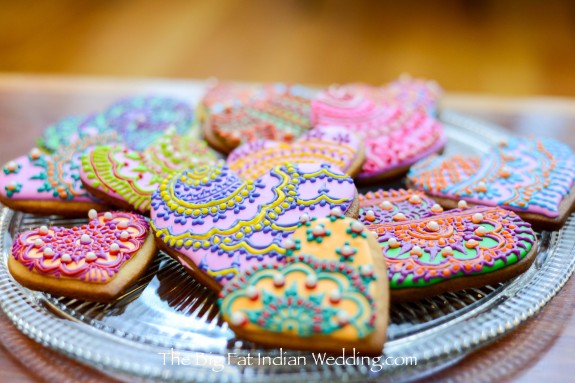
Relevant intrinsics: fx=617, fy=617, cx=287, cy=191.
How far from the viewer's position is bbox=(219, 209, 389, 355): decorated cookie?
→ 94cm

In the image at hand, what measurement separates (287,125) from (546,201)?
70 cm

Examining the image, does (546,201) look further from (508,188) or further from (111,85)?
(111,85)

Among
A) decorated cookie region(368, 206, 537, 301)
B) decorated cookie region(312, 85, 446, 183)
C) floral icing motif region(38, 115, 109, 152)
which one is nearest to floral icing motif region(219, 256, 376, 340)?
decorated cookie region(368, 206, 537, 301)

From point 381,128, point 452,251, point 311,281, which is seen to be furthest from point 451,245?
point 381,128

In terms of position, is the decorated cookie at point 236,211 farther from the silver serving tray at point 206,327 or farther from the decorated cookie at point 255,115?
the decorated cookie at point 255,115

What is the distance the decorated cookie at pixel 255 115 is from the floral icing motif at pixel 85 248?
46 centimetres

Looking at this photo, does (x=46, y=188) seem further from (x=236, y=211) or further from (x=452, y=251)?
(x=452, y=251)

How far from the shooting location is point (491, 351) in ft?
3.35

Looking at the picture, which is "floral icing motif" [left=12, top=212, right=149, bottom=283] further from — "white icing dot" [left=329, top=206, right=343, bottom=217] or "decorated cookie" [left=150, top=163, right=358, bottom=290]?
"white icing dot" [left=329, top=206, right=343, bottom=217]

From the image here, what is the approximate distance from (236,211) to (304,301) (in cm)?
28

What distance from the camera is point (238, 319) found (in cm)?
95

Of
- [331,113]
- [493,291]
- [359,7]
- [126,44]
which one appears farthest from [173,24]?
[493,291]

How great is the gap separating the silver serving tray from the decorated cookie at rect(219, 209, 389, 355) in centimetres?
5

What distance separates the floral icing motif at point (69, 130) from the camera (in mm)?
1597
